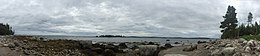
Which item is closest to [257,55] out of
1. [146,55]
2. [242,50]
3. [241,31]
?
[242,50]

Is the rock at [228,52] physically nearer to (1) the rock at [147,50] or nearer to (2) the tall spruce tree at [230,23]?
(1) the rock at [147,50]

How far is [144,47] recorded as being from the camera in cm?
3006

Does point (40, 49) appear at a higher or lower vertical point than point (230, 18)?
lower

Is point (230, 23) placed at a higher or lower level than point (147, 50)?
higher

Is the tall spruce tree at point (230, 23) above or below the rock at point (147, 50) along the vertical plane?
above

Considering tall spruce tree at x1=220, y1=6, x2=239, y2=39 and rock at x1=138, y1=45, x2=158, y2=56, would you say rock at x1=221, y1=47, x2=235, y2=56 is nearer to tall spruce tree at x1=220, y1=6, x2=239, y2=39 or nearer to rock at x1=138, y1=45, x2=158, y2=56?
rock at x1=138, y1=45, x2=158, y2=56

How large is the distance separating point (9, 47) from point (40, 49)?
273 centimetres

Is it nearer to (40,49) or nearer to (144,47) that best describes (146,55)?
(144,47)

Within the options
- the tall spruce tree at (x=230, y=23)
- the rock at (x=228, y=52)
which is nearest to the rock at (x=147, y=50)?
the rock at (x=228, y=52)

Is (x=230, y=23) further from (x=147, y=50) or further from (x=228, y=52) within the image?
(x=228, y=52)

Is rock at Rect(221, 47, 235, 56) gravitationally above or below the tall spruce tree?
below

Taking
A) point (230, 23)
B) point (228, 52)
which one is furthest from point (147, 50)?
point (230, 23)

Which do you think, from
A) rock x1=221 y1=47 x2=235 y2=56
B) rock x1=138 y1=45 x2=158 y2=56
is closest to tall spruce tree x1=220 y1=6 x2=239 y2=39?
rock x1=138 y1=45 x2=158 y2=56

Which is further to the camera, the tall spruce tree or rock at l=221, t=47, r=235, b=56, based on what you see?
the tall spruce tree
